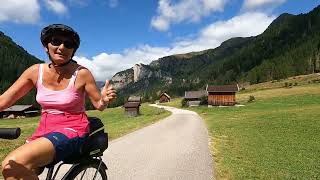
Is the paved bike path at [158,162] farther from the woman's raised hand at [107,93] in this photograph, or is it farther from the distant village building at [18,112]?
the distant village building at [18,112]

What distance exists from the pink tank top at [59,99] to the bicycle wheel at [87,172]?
2.53ft

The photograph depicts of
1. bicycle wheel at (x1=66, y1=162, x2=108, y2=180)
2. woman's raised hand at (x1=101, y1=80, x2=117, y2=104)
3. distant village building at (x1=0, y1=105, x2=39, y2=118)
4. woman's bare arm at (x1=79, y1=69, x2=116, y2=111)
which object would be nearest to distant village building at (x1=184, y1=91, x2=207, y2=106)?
distant village building at (x1=0, y1=105, x2=39, y2=118)

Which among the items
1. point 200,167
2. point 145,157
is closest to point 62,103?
point 200,167

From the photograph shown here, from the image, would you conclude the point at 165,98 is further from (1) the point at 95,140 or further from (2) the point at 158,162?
(1) the point at 95,140

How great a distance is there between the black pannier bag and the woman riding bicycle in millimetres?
189

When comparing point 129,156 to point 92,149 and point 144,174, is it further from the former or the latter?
point 92,149

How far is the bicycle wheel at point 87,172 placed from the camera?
490 cm

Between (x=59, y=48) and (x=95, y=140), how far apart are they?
115cm

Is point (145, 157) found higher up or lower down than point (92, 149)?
lower down

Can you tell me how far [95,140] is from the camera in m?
4.86

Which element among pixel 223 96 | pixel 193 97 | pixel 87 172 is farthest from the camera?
pixel 193 97

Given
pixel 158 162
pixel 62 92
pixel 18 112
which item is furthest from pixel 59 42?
pixel 18 112

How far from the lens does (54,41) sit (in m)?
4.72

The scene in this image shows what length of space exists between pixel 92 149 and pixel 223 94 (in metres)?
88.4
